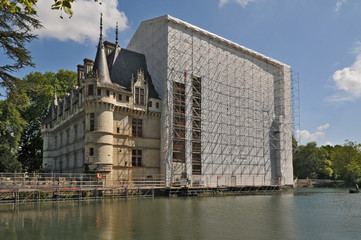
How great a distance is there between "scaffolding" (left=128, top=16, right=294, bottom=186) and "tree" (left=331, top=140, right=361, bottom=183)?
21568mm

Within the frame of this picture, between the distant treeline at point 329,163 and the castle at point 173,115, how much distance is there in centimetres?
2104

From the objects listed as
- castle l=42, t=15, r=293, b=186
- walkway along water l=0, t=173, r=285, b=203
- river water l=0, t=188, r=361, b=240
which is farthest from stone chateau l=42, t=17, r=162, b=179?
river water l=0, t=188, r=361, b=240

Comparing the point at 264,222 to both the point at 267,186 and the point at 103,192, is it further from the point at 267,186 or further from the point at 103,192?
the point at 267,186

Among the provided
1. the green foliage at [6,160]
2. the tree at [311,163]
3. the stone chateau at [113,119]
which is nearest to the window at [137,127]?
the stone chateau at [113,119]

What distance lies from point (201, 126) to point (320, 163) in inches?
1713

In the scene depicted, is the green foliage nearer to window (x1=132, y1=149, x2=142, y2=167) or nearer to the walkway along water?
the walkway along water

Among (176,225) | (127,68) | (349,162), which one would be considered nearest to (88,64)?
(127,68)

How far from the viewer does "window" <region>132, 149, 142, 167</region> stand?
127ft

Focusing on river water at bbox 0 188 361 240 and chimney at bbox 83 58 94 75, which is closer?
river water at bbox 0 188 361 240

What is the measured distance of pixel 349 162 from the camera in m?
70.1

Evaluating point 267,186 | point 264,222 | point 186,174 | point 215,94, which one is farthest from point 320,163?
point 264,222

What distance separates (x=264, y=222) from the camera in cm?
1931

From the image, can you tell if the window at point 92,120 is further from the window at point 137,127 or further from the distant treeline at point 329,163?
the distant treeline at point 329,163

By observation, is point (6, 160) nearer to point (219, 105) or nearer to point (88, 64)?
point (88, 64)
